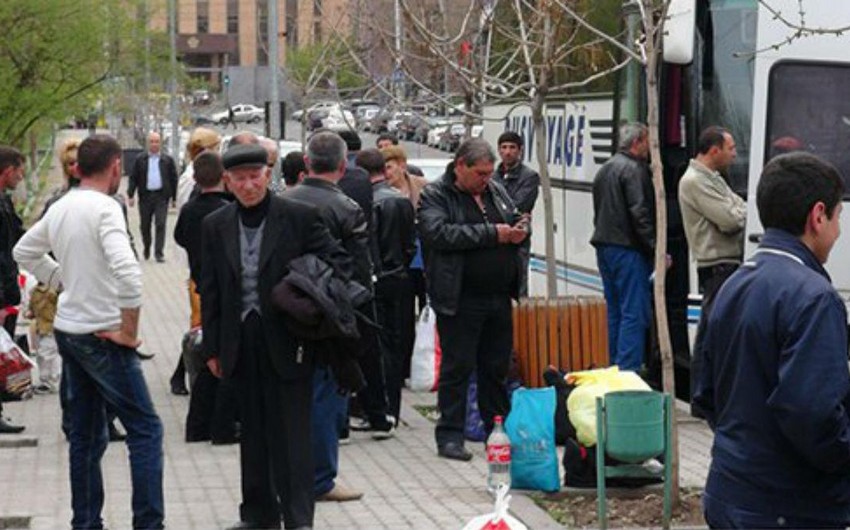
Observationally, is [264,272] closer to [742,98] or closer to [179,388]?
[742,98]

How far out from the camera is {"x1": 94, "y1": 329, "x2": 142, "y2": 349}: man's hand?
9094 mm

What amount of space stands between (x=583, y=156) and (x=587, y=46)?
3.76 ft

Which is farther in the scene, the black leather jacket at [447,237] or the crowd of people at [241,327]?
the black leather jacket at [447,237]

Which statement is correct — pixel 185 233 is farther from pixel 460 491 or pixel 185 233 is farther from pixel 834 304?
pixel 834 304

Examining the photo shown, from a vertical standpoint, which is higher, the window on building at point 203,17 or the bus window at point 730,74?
the window on building at point 203,17

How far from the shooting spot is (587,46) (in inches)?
666

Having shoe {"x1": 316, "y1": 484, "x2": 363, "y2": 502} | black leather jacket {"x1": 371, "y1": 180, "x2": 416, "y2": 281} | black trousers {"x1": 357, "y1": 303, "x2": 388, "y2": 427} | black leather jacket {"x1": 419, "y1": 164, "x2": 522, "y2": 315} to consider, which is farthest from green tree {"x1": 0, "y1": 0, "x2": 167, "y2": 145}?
shoe {"x1": 316, "y1": 484, "x2": 363, "y2": 502}

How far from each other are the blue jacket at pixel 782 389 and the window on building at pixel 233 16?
12088cm

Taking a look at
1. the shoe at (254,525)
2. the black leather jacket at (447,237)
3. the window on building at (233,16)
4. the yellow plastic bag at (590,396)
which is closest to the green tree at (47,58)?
the black leather jacket at (447,237)

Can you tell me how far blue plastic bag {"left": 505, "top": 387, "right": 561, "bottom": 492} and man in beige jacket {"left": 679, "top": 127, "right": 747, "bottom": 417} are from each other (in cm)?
264

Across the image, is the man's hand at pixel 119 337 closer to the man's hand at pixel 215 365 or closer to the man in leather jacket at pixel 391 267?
the man's hand at pixel 215 365

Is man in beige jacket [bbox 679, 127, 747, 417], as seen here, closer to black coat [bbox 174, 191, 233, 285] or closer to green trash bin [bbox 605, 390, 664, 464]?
black coat [bbox 174, 191, 233, 285]

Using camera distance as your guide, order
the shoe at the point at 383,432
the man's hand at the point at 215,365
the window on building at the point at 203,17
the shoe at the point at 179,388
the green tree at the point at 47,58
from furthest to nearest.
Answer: the window on building at the point at 203,17, the green tree at the point at 47,58, the shoe at the point at 179,388, the shoe at the point at 383,432, the man's hand at the point at 215,365

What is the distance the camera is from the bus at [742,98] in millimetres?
13617
